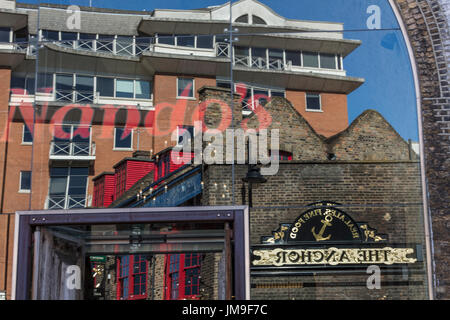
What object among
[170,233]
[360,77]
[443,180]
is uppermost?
[360,77]

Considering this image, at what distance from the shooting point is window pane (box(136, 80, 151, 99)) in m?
9.73

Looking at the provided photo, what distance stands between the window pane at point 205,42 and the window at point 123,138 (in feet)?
5.47

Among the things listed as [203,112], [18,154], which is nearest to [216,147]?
[203,112]

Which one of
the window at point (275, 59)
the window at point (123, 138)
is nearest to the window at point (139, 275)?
the window at point (123, 138)

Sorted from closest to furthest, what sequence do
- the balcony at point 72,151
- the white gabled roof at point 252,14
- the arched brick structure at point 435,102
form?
the arched brick structure at point 435,102
the balcony at point 72,151
the white gabled roof at point 252,14

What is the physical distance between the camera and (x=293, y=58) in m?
9.88

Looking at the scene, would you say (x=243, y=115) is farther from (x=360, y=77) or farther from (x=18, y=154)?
(x=18, y=154)

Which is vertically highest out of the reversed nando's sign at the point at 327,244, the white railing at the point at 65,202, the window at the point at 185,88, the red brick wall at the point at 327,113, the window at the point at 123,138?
the window at the point at 185,88

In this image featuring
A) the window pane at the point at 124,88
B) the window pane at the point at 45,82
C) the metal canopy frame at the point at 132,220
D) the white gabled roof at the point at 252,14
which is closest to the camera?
the metal canopy frame at the point at 132,220

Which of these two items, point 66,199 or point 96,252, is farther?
point 96,252

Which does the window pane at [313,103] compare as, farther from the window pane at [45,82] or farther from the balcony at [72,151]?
the window pane at [45,82]

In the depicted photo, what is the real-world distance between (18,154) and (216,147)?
2.87 metres

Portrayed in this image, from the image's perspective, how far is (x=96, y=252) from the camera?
32.6ft

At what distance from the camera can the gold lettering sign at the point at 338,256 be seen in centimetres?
912
